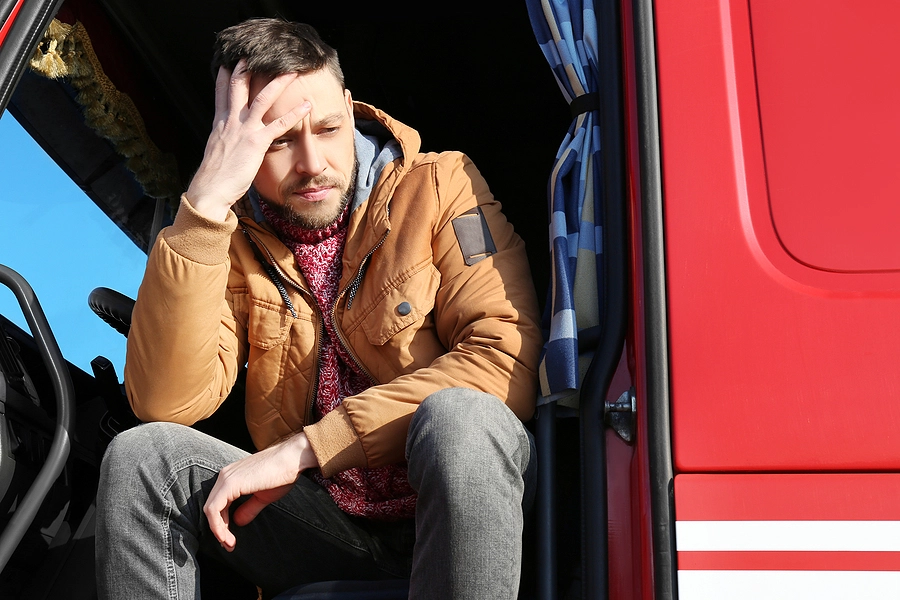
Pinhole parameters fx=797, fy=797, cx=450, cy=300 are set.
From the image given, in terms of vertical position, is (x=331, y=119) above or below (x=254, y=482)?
above

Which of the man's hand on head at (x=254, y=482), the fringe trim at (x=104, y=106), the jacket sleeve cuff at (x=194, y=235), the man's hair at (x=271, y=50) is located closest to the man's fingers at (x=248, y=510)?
the man's hand on head at (x=254, y=482)

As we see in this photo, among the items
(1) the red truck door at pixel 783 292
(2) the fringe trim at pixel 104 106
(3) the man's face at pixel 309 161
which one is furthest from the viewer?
(2) the fringe trim at pixel 104 106

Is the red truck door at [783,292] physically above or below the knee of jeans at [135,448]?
above

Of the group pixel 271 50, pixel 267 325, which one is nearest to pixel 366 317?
pixel 267 325

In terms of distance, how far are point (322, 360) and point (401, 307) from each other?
0.21m

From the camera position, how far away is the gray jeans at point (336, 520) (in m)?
1.05

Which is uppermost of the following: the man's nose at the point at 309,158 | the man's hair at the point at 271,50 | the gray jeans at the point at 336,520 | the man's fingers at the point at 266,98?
the man's hair at the point at 271,50

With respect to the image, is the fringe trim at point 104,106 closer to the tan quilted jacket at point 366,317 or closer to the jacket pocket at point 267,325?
the tan quilted jacket at point 366,317

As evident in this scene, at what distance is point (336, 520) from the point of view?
1401 mm

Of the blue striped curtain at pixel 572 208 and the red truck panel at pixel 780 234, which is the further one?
the blue striped curtain at pixel 572 208

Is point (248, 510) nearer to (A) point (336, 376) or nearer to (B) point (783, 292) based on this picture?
(A) point (336, 376)

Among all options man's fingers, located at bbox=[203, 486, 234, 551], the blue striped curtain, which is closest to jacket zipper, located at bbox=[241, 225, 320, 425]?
man's fingers, located at bbox=[203, 486, 234, 551]

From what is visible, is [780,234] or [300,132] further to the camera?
[300,132]

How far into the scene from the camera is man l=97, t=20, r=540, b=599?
3.70 feet
